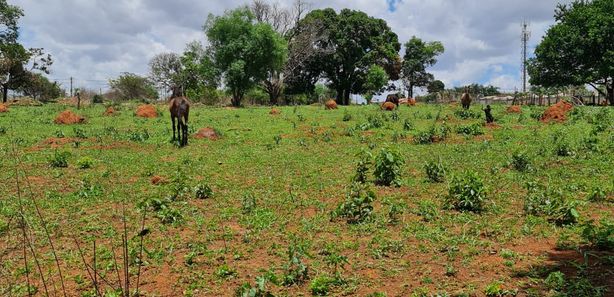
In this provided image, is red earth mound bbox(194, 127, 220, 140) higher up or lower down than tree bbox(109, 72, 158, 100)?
lower down

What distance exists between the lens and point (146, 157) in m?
14.6

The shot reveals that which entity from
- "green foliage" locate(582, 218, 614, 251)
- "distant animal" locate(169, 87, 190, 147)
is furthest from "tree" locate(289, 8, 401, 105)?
"green foliage" locate(582, 218, 614, 251)

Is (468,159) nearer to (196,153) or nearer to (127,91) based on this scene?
(196,153)

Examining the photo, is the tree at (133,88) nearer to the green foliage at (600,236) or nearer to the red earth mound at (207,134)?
the red earth mound at (207,134)

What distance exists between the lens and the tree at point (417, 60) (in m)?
72.2

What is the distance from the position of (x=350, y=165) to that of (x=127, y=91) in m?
51.3

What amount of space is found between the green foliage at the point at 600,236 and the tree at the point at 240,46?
35.8 m

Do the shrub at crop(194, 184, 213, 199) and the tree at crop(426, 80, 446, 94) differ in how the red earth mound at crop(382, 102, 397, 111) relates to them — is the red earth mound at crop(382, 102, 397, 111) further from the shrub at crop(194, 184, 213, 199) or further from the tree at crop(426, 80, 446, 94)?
the tree at crop(426, 80, 446, 94)

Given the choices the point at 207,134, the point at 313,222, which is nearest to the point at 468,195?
the point at 313,222

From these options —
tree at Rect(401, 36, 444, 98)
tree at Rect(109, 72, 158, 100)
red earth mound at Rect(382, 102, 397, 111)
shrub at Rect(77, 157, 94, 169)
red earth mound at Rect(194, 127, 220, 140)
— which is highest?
tree at Rect(401, 36, 444, 98)

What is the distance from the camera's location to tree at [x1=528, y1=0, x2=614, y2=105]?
4100 centimetres

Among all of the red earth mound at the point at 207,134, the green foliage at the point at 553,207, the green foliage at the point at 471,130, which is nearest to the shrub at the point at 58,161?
the red earth mound at the point at 207,134

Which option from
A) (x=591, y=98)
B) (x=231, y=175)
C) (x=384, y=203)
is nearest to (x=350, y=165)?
(x=231, y=175)

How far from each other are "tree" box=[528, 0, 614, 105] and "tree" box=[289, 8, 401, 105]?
16.7 m
